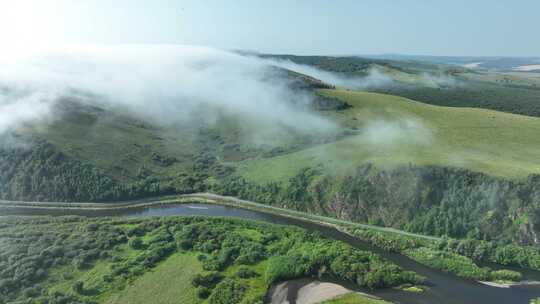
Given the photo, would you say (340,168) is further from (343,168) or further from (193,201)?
(193,201)

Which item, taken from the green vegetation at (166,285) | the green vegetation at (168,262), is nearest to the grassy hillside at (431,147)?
the green vegetation at (168,262)

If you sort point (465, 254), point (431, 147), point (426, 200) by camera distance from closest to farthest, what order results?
point (465, 254)
point (426, 200)
point (431, 147)

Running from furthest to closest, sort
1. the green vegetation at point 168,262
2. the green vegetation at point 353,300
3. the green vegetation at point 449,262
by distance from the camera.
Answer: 1. the green vegetation at point 449,262
2. the green vegetation at point 168,262
3. the green vegetation at point 353,300

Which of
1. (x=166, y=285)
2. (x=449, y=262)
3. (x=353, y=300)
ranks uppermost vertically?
(x=353, y=300)

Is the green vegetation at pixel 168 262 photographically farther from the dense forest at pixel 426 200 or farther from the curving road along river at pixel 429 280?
the dense forest at pixel 426 200

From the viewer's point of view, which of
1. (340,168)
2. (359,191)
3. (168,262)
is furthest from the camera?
(340,168)

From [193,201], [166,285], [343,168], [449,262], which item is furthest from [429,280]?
[193,201]
